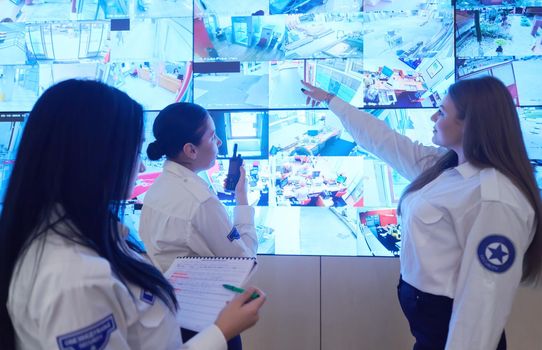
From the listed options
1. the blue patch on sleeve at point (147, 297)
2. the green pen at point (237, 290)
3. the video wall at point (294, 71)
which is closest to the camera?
the blue patch on sleeve at point (147, 297)

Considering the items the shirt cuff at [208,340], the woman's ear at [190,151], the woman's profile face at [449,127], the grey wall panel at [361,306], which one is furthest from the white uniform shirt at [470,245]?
the woman's ear at [190,151]

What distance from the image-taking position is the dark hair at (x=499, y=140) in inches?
45.4

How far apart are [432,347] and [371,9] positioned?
66.0 inches

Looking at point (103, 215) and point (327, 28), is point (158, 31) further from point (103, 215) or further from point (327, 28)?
point (103, 215)

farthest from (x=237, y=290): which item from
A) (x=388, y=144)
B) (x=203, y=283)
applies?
(x=388, y=144)

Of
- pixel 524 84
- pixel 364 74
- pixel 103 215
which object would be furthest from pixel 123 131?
pixel 524 84

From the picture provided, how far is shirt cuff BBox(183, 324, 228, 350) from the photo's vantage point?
0.82 m

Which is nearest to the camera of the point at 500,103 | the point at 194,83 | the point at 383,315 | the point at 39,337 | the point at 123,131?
the point at 39,337

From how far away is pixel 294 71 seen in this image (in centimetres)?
201

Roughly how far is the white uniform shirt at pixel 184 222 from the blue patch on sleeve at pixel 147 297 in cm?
45

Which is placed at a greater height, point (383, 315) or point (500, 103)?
point (500, 103)

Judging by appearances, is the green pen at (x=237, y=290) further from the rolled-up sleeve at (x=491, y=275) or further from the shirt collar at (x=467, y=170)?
the shirt collar at (x=467, y=170)

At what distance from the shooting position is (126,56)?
2119 mm

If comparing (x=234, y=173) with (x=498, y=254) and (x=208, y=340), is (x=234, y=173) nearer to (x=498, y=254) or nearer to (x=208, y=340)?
(x=208, y=340)
